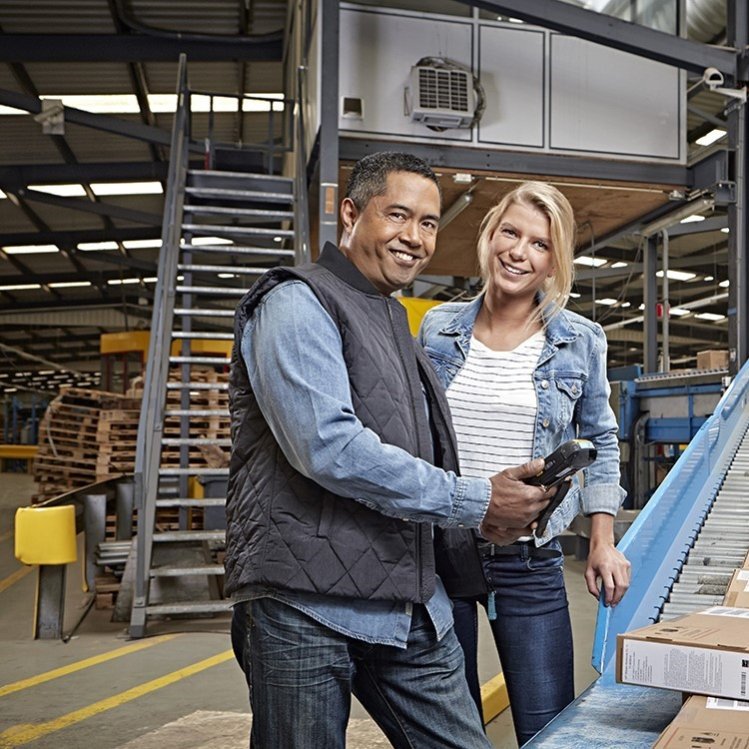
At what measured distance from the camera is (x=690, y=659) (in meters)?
1.83

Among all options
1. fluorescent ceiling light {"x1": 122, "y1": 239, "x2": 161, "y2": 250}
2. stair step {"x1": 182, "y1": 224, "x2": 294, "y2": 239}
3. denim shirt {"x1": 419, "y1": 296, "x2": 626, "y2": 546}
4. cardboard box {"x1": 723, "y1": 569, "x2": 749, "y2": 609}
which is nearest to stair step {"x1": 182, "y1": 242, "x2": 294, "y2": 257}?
stair step {"x1": 182, "y1": 224, "x2": 294, "y2": 239}

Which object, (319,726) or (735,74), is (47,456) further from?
(319,726)

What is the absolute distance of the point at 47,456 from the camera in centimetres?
1133

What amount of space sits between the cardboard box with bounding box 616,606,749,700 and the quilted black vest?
0.62 m

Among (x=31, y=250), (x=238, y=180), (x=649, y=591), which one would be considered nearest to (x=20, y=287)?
(x=31, y=250)

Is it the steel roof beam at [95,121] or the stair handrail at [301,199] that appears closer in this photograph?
the stair handrail at [301,199]

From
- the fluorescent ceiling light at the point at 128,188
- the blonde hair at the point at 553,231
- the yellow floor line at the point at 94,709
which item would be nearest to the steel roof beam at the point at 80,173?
the fluorescent ceiling light at the point at 128,188

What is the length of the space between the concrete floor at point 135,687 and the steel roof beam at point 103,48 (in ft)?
23.6

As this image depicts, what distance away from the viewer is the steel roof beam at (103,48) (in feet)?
34.9

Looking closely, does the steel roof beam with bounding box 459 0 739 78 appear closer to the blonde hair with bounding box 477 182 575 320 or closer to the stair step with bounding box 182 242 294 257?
the stair step with bounding box 182 242 294 257

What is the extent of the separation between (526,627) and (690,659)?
0.42 metres

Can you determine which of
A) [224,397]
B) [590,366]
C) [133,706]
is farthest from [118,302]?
[590,366]

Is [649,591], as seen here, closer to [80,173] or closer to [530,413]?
[530,413]

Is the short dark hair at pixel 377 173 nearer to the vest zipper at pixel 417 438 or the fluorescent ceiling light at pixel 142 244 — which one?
the vest zipper at pixel 417 438
